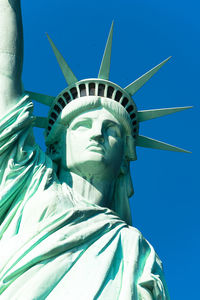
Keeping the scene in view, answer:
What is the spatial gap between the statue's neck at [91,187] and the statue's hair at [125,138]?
335mm

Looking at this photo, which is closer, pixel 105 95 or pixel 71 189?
pixel 71 189

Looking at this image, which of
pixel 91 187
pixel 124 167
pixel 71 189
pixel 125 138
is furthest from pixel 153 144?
pixel 71 189

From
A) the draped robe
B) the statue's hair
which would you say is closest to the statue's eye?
the statue's hair

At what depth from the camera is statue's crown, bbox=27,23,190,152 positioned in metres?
13.6

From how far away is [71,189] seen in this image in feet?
40.4

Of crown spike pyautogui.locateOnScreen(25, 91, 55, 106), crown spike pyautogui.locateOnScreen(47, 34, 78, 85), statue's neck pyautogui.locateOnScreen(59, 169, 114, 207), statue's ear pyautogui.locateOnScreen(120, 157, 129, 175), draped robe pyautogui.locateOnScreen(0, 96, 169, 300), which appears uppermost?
crown spike pyautogui.locateOnScreen(47, 34, 78, 85)

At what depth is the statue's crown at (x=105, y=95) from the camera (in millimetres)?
13555

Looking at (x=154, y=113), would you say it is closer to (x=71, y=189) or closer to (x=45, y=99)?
(x=45, y=99)

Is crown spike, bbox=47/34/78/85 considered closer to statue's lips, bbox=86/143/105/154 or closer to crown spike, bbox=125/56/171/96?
crown spike, bbox=125/56/171/96

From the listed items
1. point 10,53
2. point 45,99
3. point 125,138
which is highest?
point 10,53

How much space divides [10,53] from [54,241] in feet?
9.86

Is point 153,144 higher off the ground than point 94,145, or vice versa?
point 153,144

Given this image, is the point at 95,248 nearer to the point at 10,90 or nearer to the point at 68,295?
the point at 68,295

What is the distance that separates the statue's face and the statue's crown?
48cm
